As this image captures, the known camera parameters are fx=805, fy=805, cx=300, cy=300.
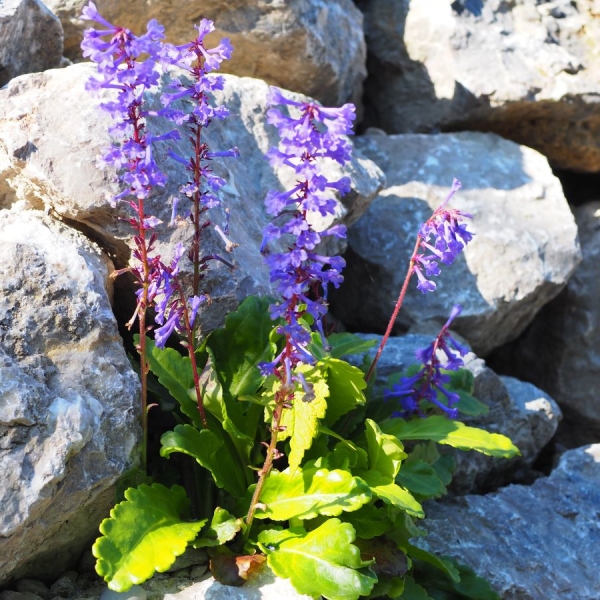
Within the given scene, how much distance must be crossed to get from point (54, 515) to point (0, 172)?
61.3 inches

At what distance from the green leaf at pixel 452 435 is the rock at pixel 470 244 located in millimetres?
1781

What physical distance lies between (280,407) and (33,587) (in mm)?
1284

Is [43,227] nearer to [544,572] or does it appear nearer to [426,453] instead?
[426,453]

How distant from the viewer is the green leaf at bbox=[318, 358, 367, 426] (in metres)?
3.13

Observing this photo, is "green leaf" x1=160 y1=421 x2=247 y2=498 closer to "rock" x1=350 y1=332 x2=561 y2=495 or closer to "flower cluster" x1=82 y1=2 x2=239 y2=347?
"flower cluster" x1=82 y1=2 x2=239 y2=347

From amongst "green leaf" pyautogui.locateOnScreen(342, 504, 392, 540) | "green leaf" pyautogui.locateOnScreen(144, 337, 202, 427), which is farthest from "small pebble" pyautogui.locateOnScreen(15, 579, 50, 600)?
"green leaf" pyautogui.locateOnScreen(342, 504, 392, 540)

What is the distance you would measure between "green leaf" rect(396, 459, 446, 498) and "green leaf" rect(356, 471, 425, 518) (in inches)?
8.0

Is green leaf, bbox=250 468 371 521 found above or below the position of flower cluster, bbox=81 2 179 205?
below

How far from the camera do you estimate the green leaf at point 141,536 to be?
2.67 m

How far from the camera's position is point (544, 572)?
400cm

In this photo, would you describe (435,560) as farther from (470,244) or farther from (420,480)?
(470,244)

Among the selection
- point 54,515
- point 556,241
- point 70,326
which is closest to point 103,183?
point 70,326

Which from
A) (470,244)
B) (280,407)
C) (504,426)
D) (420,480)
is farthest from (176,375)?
(470,244)

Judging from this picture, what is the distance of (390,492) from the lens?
3020 mm
